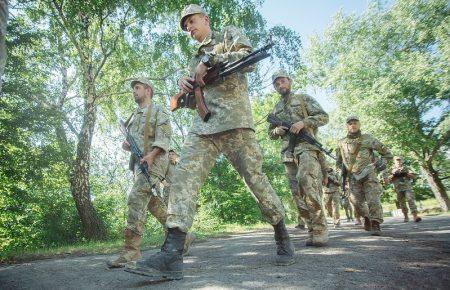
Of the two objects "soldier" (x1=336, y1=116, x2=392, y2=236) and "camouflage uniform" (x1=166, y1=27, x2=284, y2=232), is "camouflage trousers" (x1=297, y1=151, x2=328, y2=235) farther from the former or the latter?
"soldier" (x1=336, y1=116, x2=392, y2=236)

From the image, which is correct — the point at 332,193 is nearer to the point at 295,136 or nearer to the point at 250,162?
the point at 295,136

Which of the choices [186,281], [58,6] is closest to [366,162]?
[186,281]

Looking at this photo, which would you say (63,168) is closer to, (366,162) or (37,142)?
(37,142)

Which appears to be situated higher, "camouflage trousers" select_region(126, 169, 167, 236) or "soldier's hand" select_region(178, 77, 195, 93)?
"soldier's hand" select_region(178, 77, 195, 93)

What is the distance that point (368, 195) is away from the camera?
621 centimetres

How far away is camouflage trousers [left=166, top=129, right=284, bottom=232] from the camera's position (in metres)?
2.94

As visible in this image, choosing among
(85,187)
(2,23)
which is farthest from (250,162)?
(85,187)

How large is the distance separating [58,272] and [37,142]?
457 centimetres

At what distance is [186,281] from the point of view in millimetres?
2668

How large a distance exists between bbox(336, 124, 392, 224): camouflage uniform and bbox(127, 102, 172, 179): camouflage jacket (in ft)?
13.4

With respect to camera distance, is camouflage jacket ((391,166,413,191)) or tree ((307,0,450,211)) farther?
tree ((307,0,450,211))

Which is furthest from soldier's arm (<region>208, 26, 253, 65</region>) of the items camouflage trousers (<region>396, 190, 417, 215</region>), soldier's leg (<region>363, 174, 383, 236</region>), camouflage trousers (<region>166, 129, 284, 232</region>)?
camouflage trousers (<region>396, 190, 417, 215</region>)

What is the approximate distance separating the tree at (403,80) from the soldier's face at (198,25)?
1799 cm

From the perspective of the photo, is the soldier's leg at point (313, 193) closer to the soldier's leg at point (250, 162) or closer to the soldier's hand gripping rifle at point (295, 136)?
the soldier's hand gripping rifle at point (295, 136)
